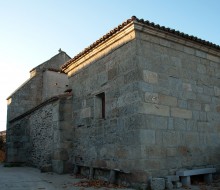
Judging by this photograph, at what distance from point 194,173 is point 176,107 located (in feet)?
5.80

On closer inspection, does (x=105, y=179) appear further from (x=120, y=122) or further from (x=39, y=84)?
(x=39, y=84)

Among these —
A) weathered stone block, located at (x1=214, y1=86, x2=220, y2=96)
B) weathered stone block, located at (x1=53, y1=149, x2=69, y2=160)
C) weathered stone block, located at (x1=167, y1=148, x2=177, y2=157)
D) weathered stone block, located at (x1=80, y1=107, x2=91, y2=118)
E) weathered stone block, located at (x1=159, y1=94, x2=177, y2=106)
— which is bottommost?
weathered stone block, located at (x1=53, y1=149, x2=69, y2=160)

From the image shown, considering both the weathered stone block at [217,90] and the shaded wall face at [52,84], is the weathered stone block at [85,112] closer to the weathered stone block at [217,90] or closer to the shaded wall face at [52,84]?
the weathered stone block at [217,90]

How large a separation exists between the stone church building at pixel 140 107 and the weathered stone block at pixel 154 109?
0.02 m

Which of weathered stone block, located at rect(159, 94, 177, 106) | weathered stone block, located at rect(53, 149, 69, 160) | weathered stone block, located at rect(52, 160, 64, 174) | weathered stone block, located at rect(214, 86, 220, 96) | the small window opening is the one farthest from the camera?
weathered stone block, located at rect(53, 149, 69, 160)

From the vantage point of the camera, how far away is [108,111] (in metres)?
7.70

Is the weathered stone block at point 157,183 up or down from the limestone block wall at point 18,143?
down

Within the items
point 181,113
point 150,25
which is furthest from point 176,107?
point 150,25

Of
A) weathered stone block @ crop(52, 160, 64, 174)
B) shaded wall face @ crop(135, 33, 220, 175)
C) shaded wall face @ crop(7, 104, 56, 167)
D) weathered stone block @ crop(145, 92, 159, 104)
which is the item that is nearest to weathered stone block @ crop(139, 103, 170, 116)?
shaded wall face @ crop(135, 33, 220, 175)

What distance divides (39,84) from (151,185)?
13261 mm

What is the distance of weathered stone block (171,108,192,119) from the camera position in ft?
23.5

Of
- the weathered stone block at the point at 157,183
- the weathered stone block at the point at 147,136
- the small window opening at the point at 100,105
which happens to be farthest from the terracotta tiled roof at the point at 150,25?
the weathered stone block at the point at 157,183

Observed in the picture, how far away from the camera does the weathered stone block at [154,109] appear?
6570 mm

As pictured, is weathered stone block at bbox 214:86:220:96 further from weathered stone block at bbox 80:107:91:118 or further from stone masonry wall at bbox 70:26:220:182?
weathered stone block at bbox 80:107:91:118
